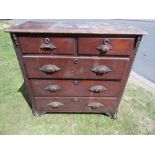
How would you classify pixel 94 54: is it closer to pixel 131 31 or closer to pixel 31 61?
pixel 131 31

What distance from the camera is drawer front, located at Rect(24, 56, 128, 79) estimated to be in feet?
6.72

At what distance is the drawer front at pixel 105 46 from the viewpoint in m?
1.90

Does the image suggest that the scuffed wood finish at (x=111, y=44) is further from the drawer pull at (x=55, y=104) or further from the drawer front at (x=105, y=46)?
the drawer pull at (x=55, y=104)

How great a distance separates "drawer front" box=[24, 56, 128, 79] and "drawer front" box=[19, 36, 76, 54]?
88mm

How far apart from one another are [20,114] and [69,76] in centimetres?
114

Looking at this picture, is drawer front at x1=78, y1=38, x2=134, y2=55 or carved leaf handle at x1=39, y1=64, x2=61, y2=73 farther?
carved leaf handle at x1=39, y1=64, x2=61, y2=73

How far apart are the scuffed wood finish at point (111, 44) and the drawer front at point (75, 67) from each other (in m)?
0.08

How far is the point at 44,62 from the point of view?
81.7 inches

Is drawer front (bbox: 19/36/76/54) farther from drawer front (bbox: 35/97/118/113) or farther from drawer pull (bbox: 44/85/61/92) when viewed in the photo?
drawer front (bbox: 35/97/118/113)

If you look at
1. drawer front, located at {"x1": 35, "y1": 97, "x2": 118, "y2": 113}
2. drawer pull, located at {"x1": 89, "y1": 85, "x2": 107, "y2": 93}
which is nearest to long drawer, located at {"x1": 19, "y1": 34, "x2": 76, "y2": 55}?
drawer pull, located at {"x1": 89, "y1": 85, "x2": 107, "y2": 93}

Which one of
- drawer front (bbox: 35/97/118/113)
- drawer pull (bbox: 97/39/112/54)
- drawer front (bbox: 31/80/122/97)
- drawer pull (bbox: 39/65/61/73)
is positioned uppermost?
drawer pull (bbox: 97/39/112/54)

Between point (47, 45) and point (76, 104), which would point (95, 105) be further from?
point (47, 45)

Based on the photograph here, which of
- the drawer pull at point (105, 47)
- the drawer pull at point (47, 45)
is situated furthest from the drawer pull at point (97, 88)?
the drawer pull at point (47, 45)

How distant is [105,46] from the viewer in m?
1.92
